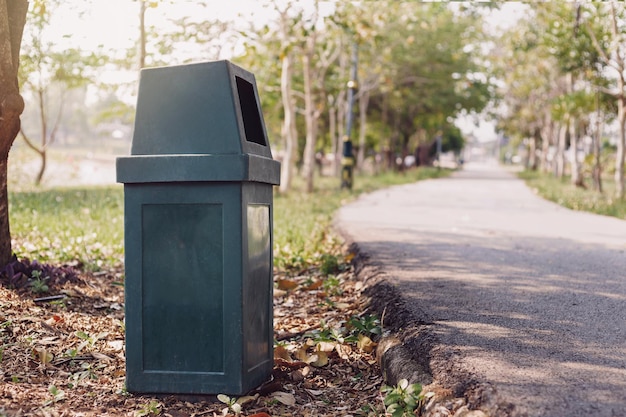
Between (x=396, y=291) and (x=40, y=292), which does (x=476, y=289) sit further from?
(x=40, y=292)

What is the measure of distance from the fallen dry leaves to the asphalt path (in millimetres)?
511

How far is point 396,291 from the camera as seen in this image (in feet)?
18.2

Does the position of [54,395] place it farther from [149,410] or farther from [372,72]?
[372,72]

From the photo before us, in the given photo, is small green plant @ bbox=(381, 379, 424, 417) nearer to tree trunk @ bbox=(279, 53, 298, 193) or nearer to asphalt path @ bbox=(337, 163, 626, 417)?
asphalt path @ bbox=(337, 163, 626, 417)

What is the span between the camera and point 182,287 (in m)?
3.66

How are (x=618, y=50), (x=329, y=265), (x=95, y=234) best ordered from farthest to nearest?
(x=618, y=50)
(x=95, y=234)
(x=329, y=265)

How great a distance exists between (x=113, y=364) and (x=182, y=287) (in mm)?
919

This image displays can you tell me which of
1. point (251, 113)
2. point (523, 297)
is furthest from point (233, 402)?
point (523, 297)

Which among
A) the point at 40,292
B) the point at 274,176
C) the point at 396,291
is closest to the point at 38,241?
the point at 40,292

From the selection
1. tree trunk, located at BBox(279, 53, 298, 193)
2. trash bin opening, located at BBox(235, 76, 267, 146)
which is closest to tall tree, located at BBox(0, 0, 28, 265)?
trash bin opening, located at BBox(235, 76, 267, 146)

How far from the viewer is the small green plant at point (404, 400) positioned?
329 centimetres

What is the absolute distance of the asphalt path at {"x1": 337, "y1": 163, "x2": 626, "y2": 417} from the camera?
3.33m

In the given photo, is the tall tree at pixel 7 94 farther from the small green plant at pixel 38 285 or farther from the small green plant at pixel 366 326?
the small green plant at pixel 366 326

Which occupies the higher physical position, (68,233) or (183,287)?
(183,287)
